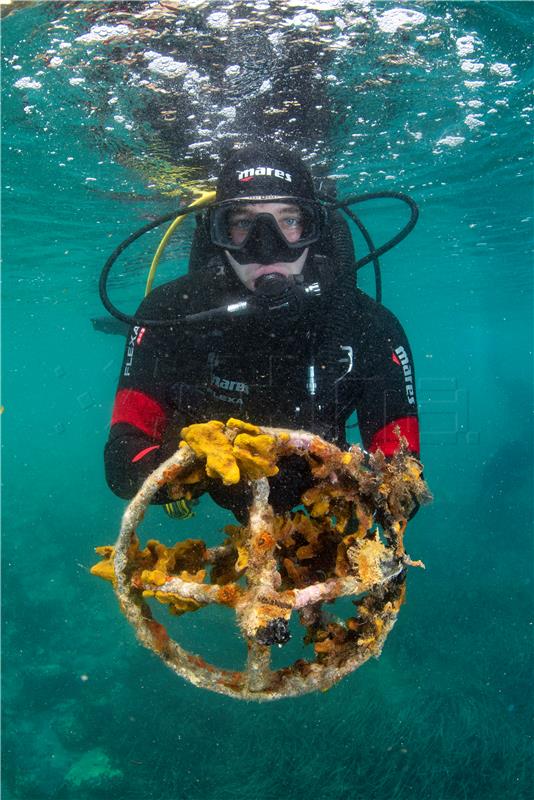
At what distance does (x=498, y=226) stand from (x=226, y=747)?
63.3ft

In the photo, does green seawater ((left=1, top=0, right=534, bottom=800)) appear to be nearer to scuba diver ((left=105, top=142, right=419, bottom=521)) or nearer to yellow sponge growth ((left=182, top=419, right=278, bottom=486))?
scuba diver ((left=105, top=142, right=419, bottom=521))

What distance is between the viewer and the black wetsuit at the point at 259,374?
3836 millimetres

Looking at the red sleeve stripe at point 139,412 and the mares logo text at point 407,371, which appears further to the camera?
the mares logo text at point 407,371

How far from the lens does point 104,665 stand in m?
11.2

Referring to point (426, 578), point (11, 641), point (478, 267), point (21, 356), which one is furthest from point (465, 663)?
point (21, 356)

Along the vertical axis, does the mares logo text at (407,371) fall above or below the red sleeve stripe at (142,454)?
below

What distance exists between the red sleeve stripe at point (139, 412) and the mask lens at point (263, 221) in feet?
5.07

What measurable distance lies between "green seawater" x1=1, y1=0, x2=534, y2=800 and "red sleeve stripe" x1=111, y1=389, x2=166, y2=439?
3491 mm

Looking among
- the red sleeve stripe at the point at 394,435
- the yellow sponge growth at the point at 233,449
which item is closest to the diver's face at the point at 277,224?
the red sleeve stripe at the point at 394,435

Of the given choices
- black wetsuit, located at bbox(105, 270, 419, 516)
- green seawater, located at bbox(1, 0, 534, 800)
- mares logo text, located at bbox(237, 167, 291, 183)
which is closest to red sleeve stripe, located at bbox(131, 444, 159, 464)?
black wetsuit, located at bbox(105, 270, 419, 516)

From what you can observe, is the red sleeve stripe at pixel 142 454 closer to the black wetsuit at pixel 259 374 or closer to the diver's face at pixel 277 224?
the black wetsuit at pixel 259 374

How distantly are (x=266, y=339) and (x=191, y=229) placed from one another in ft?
44.1

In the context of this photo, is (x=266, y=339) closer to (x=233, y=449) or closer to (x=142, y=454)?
(x=142, y=454)

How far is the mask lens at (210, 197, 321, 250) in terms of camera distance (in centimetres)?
430
